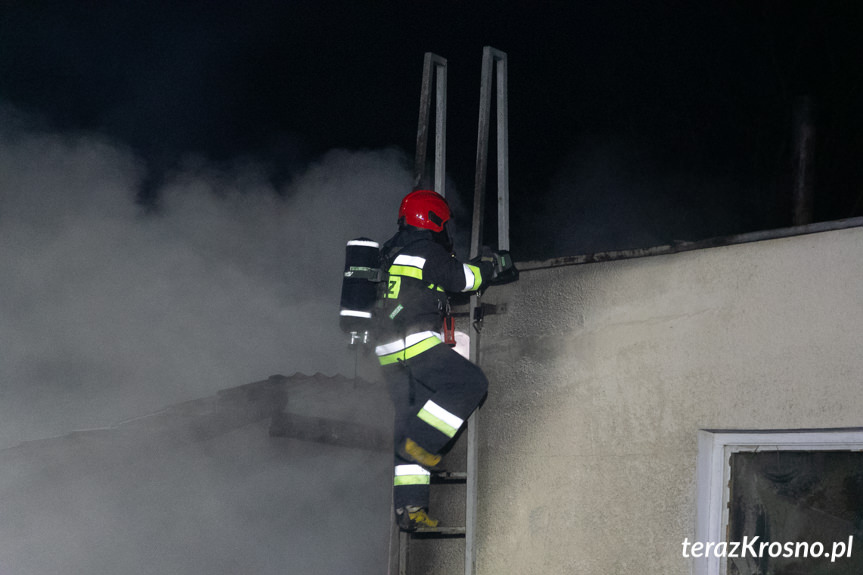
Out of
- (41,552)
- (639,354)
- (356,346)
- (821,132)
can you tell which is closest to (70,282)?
(41,552)

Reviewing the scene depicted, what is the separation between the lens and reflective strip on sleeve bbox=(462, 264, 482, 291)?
513 centimetres

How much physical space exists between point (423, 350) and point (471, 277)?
19.6 inches

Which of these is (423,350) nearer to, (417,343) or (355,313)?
(417,343)

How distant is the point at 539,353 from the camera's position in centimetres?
512

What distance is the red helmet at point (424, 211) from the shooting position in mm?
5254

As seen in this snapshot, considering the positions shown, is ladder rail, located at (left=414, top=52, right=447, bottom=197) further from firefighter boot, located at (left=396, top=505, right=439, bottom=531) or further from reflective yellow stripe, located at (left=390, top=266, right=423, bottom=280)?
firefighter boot, located at (left=396, top=505, right=439, bottom=531)

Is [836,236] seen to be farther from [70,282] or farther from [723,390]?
[70,282]

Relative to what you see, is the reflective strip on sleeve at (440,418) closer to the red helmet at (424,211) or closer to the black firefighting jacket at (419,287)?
the black firefighting jacket at (419,287)

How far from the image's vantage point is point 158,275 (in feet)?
30.6

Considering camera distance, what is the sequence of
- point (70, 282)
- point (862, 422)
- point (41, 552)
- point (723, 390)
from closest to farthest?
point (862, 422) < point (723, 390) < point (41, 552) < point (70, 282)

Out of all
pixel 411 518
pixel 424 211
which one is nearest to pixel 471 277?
pixel 424 211

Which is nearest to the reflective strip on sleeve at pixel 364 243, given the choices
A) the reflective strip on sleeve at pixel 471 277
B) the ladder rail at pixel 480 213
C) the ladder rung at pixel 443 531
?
the reflective strip on sleeve at pixel 471 277

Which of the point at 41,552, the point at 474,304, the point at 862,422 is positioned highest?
the point at 474,304

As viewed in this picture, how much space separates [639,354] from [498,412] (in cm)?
98
